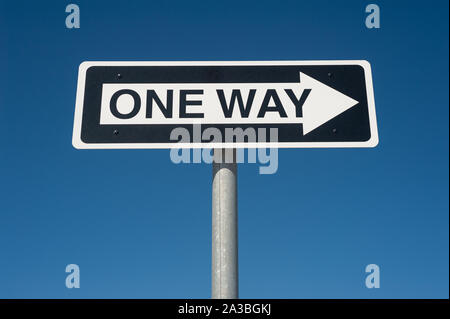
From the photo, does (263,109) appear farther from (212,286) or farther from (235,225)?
(212,286)

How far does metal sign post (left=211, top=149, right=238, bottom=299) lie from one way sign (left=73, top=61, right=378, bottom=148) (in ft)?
0.30

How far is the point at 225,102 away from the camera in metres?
1.56

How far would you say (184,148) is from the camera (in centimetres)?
147

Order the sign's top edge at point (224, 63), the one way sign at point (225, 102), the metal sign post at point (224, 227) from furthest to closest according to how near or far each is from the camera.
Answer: the sign's top edge at point (224, 63)
the one way sign at point (225, 102)
the metal sign post at point (224, 227)

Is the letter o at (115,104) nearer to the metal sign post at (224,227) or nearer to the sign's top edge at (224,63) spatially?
the sign's top edge at (224,63)

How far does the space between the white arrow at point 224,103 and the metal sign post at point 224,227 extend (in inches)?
6.8

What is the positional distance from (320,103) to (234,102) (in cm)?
33

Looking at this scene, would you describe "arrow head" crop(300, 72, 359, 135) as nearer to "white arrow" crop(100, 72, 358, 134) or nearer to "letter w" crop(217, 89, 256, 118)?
"white arrow" crop(100, 72, 358, 134)

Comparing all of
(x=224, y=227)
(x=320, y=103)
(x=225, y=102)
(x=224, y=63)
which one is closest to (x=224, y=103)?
(x=225, y=102)

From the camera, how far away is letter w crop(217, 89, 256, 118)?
1.54m

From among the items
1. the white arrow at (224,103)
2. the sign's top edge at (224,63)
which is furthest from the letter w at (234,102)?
the sign's top edge at (224,63)

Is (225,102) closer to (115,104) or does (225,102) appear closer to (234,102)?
(234,102)

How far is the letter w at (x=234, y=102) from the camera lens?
154cm
